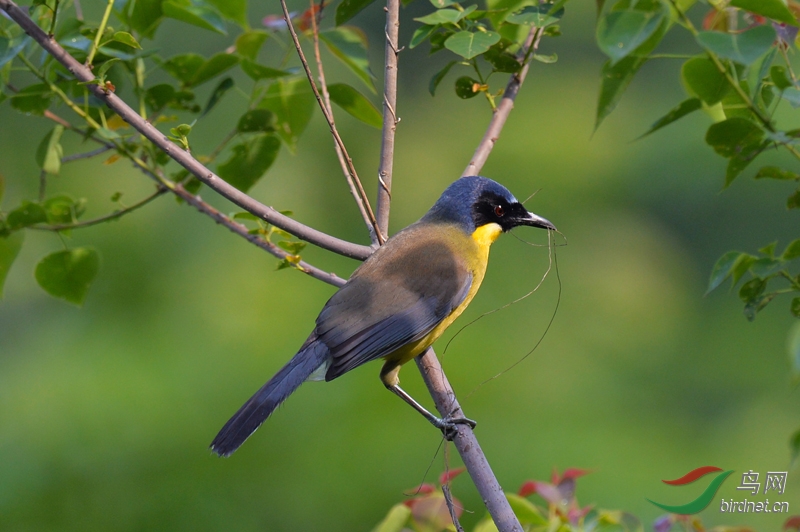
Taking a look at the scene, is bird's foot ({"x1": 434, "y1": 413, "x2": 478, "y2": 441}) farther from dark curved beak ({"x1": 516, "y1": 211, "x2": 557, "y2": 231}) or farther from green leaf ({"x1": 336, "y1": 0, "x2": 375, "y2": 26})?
green leaf ({"x1": 336, "y1": 0, "x2": 375, "y2": 26})

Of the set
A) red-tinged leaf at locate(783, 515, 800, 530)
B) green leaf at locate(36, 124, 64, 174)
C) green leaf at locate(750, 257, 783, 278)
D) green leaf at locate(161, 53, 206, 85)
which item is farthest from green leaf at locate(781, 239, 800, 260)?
green leaf at locate(36, 124, 64, 174)

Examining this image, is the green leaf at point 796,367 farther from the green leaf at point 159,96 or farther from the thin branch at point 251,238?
the green leaf at point 159,96

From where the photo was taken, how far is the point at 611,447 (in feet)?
20.4

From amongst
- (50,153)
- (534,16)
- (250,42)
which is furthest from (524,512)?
(50,153)

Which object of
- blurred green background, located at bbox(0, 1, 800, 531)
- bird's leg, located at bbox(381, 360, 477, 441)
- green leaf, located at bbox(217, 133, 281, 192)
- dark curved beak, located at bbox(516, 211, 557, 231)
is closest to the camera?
bird's leg, located at bbox(381, 360, 477, 441)

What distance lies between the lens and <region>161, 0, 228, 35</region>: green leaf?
82.9 inches

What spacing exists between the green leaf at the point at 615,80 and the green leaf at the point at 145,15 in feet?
4.16

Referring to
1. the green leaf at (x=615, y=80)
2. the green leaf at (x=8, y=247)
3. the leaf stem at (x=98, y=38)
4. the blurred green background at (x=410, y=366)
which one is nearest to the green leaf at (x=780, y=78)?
the green leaf at (x=615, y=80)

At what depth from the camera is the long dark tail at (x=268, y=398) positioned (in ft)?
6.98

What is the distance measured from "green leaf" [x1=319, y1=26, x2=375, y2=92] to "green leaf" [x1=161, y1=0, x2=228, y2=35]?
0.29 meters

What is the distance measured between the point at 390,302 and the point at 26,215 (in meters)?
1.09

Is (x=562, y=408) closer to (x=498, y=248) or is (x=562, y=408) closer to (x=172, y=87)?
(x=498, y=248)

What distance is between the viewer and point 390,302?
2.53m

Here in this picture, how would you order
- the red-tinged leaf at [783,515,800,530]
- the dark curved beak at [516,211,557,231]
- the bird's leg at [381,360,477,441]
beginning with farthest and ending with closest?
the dark curved beak at [516,211,557,231], the bird's leg at [381,360,477,441], the red-tinged leaf at [783,515,800,530]
